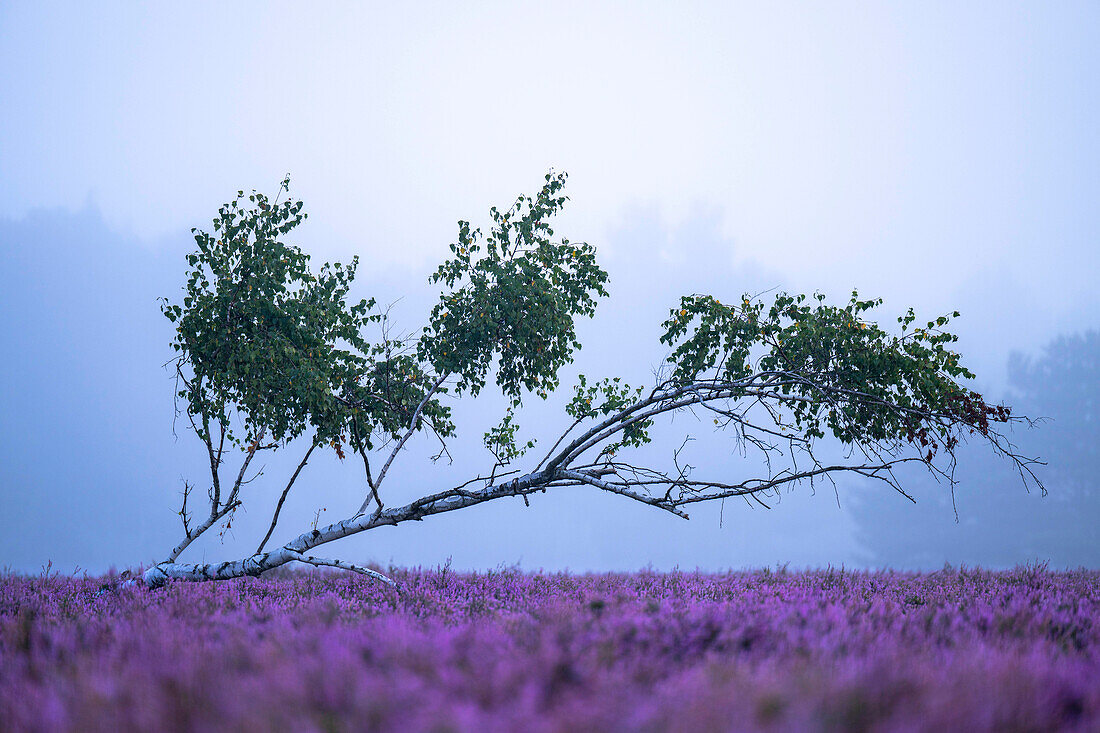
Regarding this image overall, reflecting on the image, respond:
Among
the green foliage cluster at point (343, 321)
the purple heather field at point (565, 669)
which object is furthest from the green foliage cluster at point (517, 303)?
the purple heather field at point (565, 669)

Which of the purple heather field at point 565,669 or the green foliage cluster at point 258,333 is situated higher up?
the green foliage cluster at point 258,333

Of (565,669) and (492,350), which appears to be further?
(492,350)

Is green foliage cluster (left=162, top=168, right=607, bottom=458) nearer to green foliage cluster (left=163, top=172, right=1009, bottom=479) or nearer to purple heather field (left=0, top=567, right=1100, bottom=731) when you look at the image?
green foliage cluster (left=163, top=172, right=1009, bottom=479)

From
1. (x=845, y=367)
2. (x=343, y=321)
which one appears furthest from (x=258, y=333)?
(x=845, y=367)

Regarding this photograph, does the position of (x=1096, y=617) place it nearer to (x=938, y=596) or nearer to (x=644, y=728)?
(x=938, y=596)

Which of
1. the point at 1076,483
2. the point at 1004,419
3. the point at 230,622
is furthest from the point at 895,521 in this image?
the point at 230,622

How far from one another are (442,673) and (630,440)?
938 cm

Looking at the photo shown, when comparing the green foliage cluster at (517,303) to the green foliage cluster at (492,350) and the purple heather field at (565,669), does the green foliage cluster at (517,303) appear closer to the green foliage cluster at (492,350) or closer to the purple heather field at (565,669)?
the green foliage cluster at (492,350)

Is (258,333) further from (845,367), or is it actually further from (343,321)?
(845,367)

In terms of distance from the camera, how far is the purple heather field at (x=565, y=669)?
3.00 meters

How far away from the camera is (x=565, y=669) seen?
374 centimetres

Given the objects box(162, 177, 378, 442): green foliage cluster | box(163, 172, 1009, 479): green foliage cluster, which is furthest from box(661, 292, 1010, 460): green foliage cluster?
box(162, 177, 378, 442): green foliage cluster

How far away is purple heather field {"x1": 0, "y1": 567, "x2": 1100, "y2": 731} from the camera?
9.85ft

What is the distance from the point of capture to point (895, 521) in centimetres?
5384
